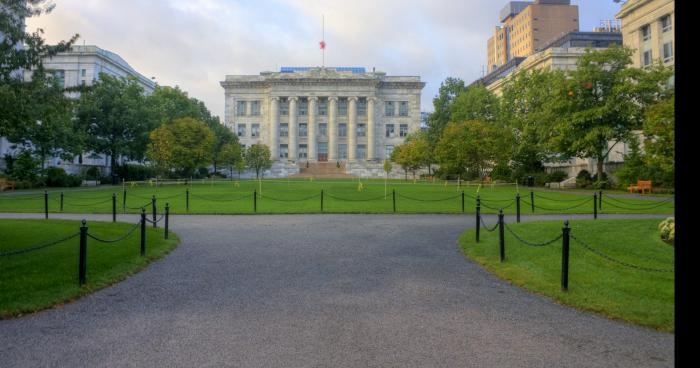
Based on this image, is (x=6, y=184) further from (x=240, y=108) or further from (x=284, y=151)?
(x=240, y=108)

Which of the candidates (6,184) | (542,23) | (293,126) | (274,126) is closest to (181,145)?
(6,184)

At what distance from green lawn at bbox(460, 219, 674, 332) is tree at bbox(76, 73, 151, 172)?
150 feet

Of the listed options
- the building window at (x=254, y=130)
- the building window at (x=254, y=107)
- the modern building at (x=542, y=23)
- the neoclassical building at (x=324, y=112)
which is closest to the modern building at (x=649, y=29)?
the neoclassical building at (x=324, y=112)

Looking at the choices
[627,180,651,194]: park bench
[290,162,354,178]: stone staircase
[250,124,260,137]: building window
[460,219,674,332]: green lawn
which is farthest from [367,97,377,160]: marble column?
[460,219,674,332]: green lawn

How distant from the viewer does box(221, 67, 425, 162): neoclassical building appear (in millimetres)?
93812

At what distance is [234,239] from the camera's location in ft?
44.3

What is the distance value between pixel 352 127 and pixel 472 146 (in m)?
52.3

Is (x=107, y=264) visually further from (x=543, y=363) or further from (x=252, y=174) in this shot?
(x=252, y=174)

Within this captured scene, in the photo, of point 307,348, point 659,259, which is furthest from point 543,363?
point 659,259

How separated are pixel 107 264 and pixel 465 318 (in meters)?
7.56

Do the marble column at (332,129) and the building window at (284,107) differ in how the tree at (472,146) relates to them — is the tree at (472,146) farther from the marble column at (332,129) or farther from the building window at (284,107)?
the building window at (284,107)

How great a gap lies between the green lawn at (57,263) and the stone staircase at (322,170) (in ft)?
204
